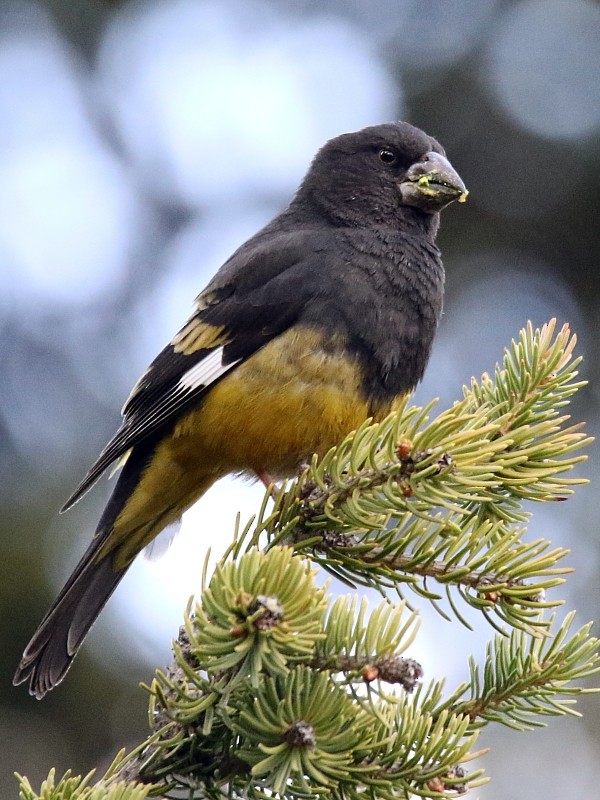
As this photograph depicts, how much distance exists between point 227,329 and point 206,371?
21 centimetres

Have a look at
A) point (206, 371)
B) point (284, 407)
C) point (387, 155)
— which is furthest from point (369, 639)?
point (387, 155)

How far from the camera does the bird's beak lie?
4191 mm

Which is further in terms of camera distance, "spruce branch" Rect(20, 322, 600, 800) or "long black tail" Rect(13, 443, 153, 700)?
"long black tail" Rect(13, 443, 153, 700)

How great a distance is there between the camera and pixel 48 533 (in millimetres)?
4758

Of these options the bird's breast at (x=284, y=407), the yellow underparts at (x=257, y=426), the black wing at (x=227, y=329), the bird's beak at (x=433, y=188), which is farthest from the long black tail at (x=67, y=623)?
the bird's beak at (x=433, y=188)

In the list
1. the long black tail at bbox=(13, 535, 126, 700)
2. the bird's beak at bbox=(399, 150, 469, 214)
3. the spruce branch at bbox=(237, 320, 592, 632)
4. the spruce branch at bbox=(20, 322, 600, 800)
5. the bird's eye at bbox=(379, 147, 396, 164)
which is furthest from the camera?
the bird's eye at bbox=(379, 147, 396, 164)

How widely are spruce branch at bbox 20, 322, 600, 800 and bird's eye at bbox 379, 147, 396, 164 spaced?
2.17 meters

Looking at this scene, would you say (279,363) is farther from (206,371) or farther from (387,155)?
(387,155)

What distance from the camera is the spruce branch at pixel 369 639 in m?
1.78

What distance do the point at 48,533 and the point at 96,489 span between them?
94 centimetres

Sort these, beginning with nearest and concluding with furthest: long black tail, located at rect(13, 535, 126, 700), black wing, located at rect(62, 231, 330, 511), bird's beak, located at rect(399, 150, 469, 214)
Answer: long black tail, located at rect(13, 535, 126, 700)
black wing, located at rect(62, 231, 330, 511)
bird's beak, located at rect(399, 150, 469, 214)

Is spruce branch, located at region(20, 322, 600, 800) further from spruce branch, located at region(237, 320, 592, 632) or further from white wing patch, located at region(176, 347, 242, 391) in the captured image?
white wing patch, located at region(176, 347, 242, 391)

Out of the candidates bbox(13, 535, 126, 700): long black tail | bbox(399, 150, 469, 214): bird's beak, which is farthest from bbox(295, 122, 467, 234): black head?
bbox(13, 535, 126, 700): long black tail

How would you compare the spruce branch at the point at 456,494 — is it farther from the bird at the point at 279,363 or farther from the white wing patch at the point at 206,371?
the white wing patch at the point at 206,371
